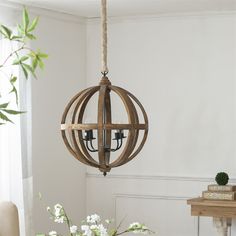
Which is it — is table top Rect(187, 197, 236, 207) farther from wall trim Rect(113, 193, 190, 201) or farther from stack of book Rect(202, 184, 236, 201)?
wall trim Rect(113, 193, 190, 201)

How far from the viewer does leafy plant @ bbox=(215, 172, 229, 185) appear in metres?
4.58

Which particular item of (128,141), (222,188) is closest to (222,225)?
(222,188)

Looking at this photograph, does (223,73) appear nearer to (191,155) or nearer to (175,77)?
(175,77)

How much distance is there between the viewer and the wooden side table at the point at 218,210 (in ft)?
14.1

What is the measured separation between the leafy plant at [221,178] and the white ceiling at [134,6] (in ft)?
4.63

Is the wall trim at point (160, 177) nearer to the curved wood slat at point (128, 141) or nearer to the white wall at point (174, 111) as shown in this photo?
the white wall at point (174, 111)

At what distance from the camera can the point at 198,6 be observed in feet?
15.7

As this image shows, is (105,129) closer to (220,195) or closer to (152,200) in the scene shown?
(220,195)

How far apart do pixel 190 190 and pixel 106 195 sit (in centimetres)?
83

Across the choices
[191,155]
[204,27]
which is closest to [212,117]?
[191,155]

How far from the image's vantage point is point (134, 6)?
15.8ft

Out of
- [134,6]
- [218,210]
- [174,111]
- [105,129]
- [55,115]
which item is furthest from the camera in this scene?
[174,111]

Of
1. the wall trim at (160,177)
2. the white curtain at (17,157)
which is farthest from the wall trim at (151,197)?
the white curtain at (17,157)

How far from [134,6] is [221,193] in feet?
5.69
